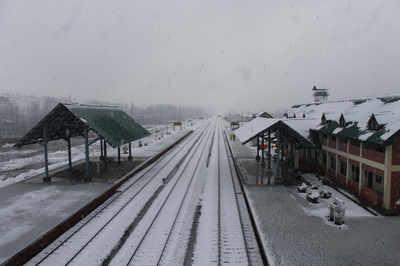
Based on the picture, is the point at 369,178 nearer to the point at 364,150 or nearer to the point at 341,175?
the point at 364,150

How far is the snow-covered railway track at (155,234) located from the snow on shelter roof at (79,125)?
680 centimetres

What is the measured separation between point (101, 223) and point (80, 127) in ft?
43.1

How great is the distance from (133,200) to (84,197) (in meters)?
3.19

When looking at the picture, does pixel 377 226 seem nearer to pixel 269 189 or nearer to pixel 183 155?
pixel 269 189

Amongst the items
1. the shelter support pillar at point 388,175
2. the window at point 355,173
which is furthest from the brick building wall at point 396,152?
the window at point 355,173

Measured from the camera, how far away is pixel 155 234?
39.5 ft

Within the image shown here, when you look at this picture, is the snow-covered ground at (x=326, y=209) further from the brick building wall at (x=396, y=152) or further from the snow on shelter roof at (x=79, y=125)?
the snow on shelter roof at (x=79, y=125)

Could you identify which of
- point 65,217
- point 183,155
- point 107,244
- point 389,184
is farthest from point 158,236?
point 183,155

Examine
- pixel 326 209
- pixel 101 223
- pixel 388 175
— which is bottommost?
pixel 101 223

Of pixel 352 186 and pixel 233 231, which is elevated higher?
pixel 352 186

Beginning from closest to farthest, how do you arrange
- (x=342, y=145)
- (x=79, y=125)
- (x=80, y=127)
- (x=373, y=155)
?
(x=373, y=155) < (x=342, y=145) < (x=79, y=125) < (x=80, y=127)

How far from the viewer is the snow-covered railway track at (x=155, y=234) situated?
1005cm

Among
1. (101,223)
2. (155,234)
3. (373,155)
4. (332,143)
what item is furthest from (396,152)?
(101,223)

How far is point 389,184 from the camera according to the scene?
14016mm
